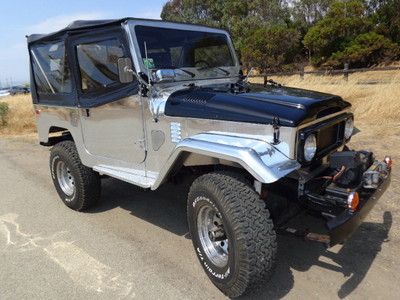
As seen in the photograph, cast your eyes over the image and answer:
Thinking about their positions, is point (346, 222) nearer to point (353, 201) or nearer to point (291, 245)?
point (353, 201)

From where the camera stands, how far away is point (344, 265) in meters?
3.33

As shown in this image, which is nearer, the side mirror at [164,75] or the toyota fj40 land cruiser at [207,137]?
the toyota fj40 land cruiser at [207,137]

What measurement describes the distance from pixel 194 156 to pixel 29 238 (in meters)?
2.12

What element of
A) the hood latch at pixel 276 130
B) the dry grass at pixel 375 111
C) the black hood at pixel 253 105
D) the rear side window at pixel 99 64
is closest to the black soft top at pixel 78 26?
the rear side window at pixel 99 64

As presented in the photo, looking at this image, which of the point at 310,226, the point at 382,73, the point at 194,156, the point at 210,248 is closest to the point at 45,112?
the point at 194,156

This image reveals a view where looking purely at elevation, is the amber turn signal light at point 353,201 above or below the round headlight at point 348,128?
below

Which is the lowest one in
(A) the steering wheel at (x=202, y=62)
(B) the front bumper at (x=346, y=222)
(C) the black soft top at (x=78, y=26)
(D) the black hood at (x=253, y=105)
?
(B) the front bumper at (x=346, y=222)

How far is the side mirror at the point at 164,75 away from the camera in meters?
3.58

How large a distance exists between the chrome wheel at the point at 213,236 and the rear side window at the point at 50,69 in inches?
89.9

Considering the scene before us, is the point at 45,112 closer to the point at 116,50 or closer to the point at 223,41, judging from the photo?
the point at 116,50

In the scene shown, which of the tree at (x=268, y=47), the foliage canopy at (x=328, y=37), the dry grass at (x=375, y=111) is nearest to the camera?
the dry grass at (x=375, y=111)

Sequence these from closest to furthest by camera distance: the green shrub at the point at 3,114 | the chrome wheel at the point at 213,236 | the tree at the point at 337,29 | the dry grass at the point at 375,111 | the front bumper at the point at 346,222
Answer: the front bumper at the point at 346,222
the chrome wheel at the point at 213,236
the dry grass at the point at 375,111
the green shrub at the point at 3,114
the tree at the point at 337,29

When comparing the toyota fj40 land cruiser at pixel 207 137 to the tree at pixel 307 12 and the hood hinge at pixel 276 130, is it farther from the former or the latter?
the tree at pixel 307 12

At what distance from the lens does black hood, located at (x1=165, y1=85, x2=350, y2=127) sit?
287 cm
